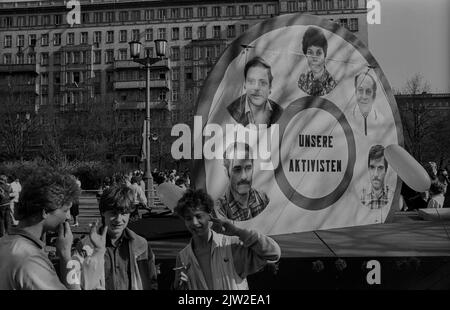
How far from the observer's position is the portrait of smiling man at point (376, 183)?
438 cm

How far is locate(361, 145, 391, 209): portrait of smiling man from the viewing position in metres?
4.38

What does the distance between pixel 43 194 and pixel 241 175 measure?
1897 millimetres

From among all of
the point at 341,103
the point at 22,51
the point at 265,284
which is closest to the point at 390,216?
the point at 341,103

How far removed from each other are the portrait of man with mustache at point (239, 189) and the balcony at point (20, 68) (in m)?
1.43

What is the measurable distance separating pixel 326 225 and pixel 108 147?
216 centimetres

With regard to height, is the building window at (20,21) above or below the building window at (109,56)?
above

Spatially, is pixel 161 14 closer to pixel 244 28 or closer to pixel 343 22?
pixel 244 28

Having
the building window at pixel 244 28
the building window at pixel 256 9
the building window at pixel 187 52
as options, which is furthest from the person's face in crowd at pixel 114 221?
the building window at pixel 256 9

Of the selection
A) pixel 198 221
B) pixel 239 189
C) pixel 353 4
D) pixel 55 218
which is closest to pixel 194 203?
pixel 198 221

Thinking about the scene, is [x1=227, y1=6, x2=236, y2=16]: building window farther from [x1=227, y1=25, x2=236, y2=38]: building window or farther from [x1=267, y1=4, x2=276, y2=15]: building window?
[x1=267, y1=4, x2=276, y2=15]: building window

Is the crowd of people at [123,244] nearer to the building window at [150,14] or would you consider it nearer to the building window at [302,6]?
the building window at [150,14]

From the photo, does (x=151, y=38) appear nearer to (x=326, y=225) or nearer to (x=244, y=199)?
(x=244, y=199)

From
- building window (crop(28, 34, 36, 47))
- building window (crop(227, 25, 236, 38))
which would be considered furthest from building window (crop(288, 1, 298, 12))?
building window (crop(28, 34, 36, 47))
